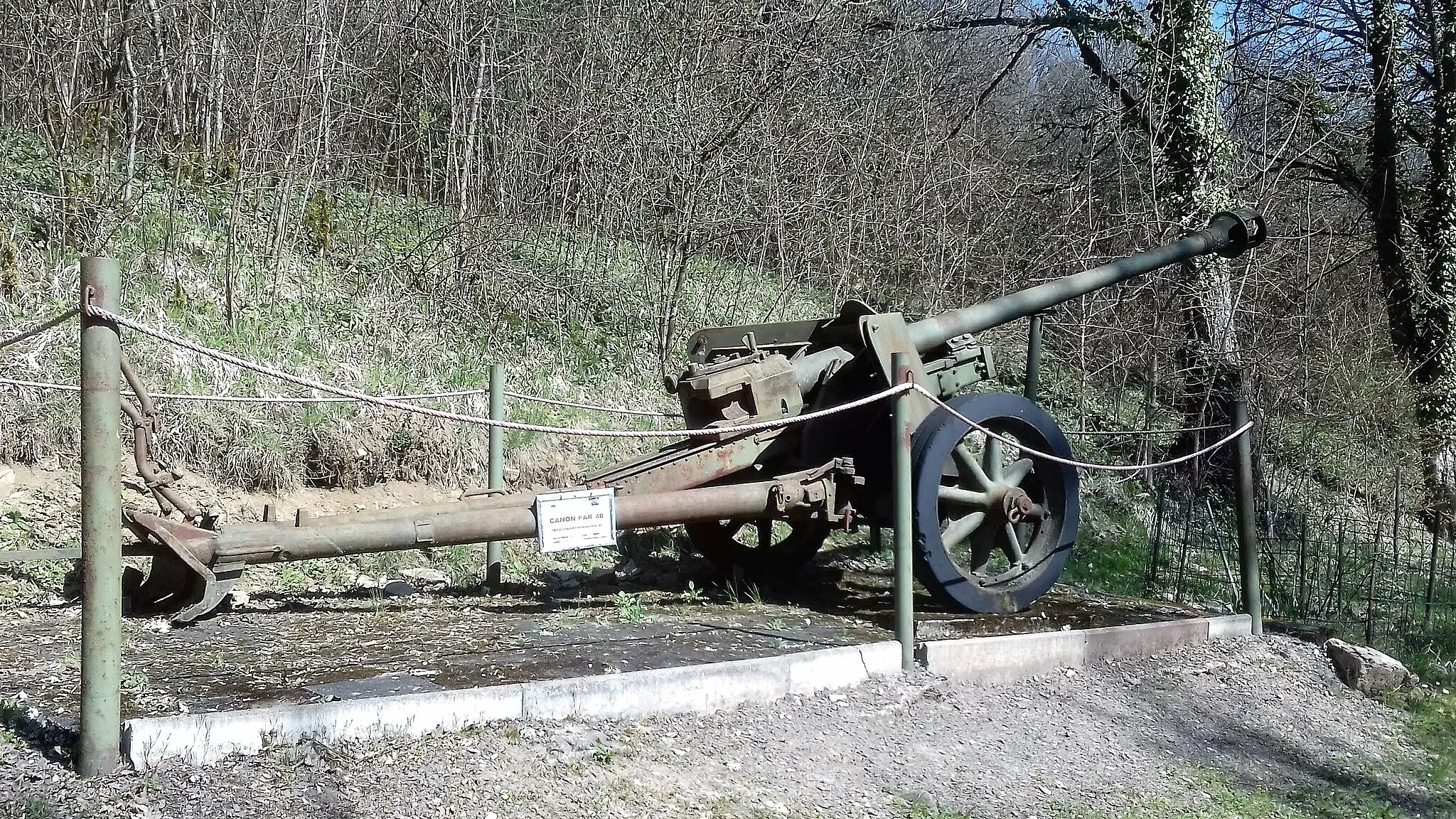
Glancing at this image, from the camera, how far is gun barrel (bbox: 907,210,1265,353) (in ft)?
20.0

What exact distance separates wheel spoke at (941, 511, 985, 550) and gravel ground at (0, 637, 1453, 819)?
0.83m

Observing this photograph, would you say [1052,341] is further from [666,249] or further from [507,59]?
[507,59]

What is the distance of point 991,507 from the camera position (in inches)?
230

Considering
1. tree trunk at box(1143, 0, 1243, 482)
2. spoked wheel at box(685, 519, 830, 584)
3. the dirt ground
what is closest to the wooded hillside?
tree trunk at box(1143, 0, 1243, 482)

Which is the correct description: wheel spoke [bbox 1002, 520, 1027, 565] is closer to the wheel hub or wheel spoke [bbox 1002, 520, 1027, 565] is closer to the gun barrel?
the wheel hub

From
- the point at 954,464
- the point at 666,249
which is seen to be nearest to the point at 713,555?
the point at 954,464

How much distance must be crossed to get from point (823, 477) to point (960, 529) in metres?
0.76

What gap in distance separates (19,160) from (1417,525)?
40.2 feet

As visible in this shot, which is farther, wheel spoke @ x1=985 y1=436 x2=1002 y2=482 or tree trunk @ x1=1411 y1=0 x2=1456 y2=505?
tree trunk @ x1=1411 y1=0 x2=1456 y2=505

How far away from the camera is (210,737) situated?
3369 millimetres

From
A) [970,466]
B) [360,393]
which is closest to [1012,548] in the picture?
[970,466]

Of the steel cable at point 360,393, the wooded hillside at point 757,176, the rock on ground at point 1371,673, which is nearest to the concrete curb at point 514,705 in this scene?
the steel cable at point 360,393

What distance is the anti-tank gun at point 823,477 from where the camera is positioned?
480cm

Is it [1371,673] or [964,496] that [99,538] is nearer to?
[964,496]
